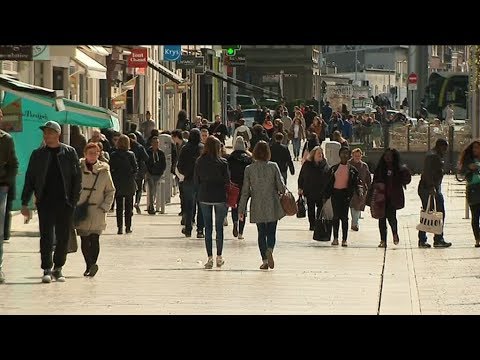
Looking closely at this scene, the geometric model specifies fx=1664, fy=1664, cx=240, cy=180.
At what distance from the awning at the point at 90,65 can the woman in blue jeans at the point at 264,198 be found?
1357 cm

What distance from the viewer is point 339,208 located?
25.7 m

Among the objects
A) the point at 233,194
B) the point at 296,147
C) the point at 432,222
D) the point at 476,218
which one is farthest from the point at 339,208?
the point at 296,147

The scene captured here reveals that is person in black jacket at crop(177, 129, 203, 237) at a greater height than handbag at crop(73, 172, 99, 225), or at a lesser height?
greater

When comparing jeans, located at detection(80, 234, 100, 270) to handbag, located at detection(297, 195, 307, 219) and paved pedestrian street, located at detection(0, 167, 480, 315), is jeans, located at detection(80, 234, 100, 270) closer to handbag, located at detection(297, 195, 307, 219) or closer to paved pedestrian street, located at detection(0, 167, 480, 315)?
paved pedestrian street, located at detection(0, 167, 480, 315)

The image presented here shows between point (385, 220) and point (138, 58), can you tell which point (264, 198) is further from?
point (138, 58)

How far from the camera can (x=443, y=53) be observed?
431ft

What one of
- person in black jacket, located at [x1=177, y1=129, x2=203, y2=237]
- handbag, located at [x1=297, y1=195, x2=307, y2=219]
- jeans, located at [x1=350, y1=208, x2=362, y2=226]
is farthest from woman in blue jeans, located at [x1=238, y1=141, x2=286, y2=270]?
handbag, located at [x1=297, y1=195, x2=307, y2=219]

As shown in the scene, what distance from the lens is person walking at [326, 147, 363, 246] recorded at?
84.3ft

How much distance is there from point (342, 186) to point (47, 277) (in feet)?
26.1

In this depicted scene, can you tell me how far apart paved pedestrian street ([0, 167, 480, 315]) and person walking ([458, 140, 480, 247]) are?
1.49 ft
